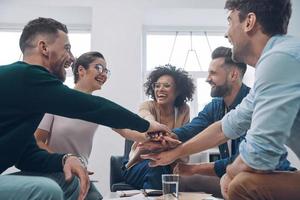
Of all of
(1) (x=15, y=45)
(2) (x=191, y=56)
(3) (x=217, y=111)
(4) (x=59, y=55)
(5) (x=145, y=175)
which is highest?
(1) (x=15, y=45)

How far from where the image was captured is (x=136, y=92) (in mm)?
4301

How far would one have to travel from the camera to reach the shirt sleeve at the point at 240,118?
1.51 meters

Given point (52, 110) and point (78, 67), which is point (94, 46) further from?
point (52, 110)

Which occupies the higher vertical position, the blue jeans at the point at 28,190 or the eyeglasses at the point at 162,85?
the eyeglasses at the point at 162,85

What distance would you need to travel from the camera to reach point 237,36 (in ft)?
5.09

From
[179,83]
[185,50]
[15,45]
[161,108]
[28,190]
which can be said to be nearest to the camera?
[28,190]

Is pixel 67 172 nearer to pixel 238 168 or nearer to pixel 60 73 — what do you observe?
pixel 60 73

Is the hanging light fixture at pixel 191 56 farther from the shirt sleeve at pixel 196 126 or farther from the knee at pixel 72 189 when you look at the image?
the knee at pixel 72 189

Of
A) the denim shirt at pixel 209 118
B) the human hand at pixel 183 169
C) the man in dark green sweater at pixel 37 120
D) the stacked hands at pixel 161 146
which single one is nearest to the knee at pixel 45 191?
the man in dark green sweater at pixel 37 120

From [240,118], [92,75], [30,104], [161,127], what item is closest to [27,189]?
[30,104]

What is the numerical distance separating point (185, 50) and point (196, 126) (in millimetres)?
2525

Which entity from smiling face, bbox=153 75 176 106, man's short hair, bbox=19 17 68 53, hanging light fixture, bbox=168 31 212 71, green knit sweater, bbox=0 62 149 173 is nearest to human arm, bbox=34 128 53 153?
man's short hair, bbox=19 17 68 53

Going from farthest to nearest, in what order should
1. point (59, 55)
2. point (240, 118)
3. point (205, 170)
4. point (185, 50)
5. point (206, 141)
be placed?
1. point (185, 50)
2. point (205, 170)
3. point (206, 141)
4. point (59, 55)
5. point (240, 118)

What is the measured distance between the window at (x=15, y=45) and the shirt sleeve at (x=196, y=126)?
8.36ft
